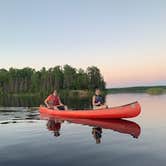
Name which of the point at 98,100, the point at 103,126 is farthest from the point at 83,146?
the point at 98,100

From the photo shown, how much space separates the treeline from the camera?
131m

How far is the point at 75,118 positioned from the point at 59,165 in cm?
1544

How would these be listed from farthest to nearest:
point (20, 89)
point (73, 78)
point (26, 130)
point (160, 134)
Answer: point (20, 89), point (73, 78), point (26, 130), point (160, 134)

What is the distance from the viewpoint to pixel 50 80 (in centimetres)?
13250

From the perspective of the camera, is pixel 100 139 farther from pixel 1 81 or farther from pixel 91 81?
pixel 1 81

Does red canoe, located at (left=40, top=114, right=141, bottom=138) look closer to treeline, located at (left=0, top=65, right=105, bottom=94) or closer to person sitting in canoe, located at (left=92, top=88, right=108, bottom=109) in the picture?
person sitting in canoe, located at (left=92, top=88, right=108, bottom=109)

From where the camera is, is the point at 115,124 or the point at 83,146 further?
the point at 115,124

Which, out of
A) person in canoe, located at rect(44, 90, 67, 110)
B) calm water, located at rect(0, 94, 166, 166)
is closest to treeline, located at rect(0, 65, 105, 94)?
person in canoe, located at rect(44, 90, 67, 110)

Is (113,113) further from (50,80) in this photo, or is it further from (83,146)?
(50,80)

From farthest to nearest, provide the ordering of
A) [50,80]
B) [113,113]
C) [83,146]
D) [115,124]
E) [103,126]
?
1. [50,80]
2. [113,113]
3. [115,124]
4. [103,126]
5. [83,146]

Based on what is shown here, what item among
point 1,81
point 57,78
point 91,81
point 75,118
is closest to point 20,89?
point 1,81

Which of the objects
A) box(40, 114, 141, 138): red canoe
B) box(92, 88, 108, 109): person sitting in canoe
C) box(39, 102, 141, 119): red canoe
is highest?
box(92, 88, 108, 109): person sitting in canoe

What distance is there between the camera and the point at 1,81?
145750 millimetres

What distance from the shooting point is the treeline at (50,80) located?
131m
